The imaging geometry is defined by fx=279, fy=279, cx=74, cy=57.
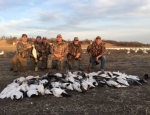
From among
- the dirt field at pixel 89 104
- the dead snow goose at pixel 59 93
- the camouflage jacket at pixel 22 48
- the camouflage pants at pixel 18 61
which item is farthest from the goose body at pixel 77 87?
the camouflage pants at pixel 18 61

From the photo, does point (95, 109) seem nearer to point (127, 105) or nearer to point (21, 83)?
point (127, 105)

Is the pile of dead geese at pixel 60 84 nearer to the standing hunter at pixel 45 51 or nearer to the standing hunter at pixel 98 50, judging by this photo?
the standing hunter at pixel 98 50

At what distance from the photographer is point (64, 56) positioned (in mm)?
13211

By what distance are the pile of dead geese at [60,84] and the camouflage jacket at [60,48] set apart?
10.3 ft

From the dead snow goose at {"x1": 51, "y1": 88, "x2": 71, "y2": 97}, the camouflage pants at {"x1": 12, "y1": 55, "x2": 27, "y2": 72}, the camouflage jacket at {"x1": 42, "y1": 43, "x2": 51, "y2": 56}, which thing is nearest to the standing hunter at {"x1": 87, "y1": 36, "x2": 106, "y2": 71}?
the camouflage jacket at {"x1": 42, "y1": 43, "x2": 51, "y2": 56}

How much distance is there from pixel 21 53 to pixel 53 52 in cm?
148

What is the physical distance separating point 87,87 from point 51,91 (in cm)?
120

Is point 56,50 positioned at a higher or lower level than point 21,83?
higher

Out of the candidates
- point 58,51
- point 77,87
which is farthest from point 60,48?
point 77,87

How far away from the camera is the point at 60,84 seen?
28.9ft

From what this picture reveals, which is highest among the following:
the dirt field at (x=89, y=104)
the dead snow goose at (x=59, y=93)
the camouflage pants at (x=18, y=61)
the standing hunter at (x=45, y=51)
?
the standing hunter at (x=45, y=51)

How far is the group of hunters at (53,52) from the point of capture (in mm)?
12602

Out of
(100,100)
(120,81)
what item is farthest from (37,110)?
(120,81)

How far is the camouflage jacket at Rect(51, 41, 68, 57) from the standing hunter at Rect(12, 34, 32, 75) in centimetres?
114
